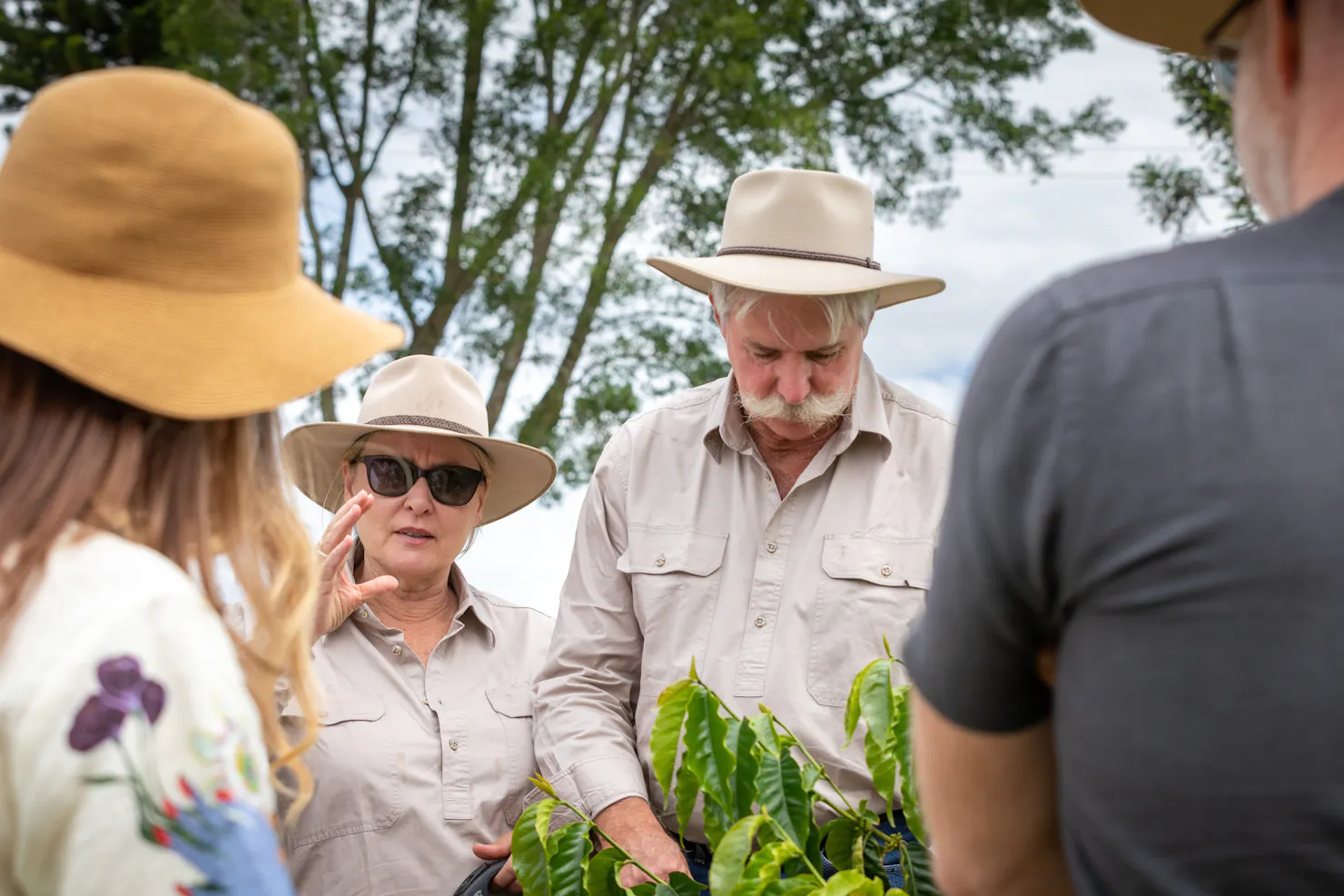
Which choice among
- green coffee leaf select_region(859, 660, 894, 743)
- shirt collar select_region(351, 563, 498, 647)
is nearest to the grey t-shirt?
green coffee leaf select_region(859, 660, 894, 743)

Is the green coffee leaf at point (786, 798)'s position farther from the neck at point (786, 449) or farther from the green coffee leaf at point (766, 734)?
the neck at point (786, 449)

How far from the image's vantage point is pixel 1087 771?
3.43 ft

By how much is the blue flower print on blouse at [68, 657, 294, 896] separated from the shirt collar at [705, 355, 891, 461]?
7.13 feet

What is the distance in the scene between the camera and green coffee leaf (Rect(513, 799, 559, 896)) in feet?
7.61

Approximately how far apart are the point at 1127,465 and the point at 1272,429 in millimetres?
100

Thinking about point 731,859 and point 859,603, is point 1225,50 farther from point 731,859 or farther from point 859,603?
point 859,603

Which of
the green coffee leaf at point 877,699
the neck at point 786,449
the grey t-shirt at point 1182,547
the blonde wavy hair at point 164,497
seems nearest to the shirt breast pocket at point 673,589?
the neck at point 786,449

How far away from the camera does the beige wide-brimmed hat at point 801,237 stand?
10.6 feet

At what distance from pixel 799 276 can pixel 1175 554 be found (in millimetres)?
2242

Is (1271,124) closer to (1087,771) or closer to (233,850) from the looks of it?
(1087,771)

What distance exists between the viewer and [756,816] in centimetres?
195

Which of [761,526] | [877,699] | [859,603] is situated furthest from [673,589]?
[877,699]

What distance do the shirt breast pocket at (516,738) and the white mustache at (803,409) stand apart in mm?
987

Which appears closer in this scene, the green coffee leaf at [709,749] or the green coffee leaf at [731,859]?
the green coffee leaf at [731,859]
